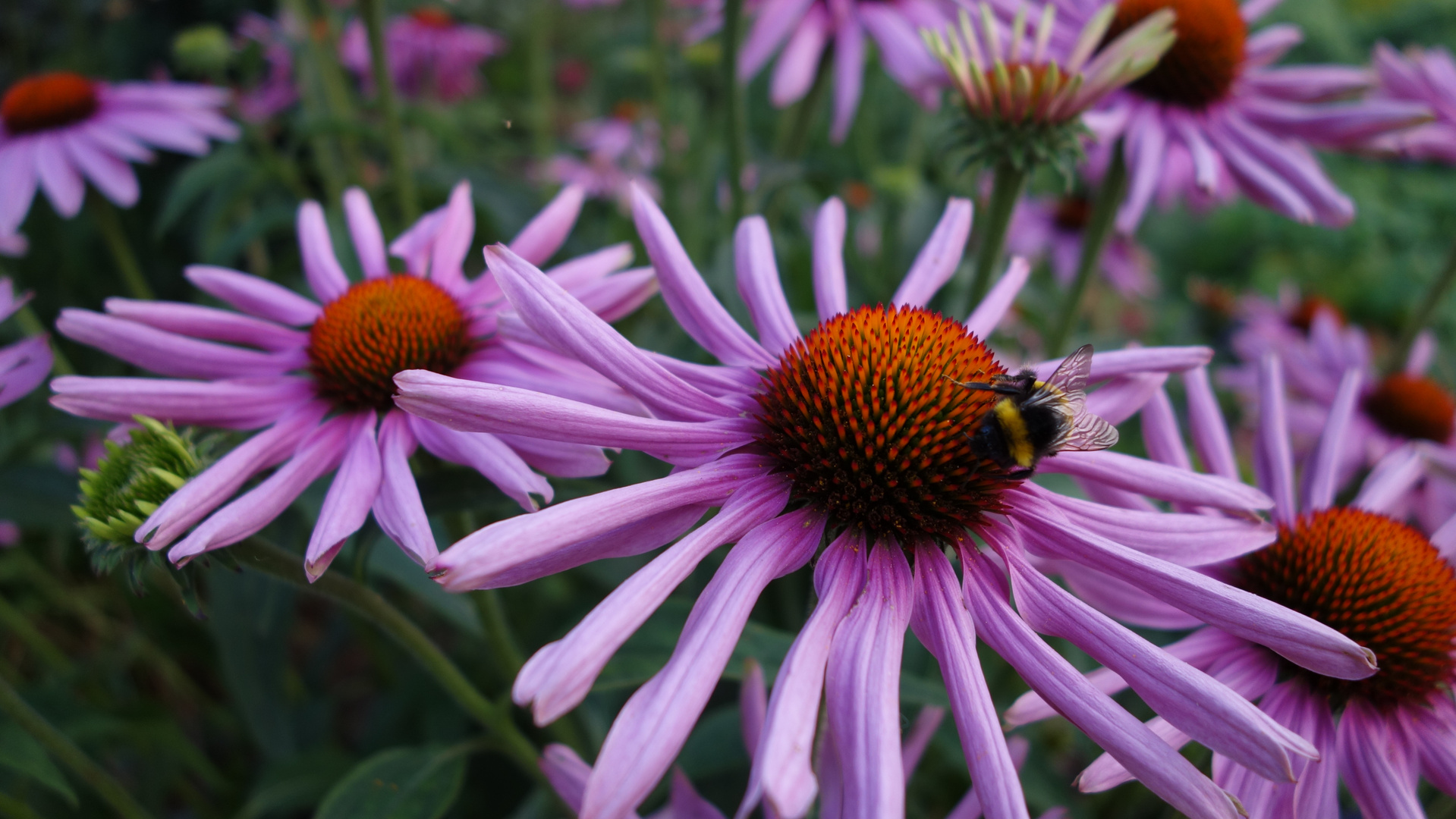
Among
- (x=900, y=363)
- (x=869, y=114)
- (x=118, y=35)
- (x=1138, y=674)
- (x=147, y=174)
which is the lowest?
(x=1138, y=674)

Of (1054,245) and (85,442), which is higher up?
(85,442)

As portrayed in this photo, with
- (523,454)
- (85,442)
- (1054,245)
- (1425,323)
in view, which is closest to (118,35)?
(85,442)

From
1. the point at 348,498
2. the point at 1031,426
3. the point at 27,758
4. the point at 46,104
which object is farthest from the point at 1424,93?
the point at 46,104

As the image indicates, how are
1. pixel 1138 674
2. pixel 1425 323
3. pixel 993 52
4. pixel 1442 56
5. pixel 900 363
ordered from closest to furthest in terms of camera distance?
pixel 1138 674 → pixel 900 363 → pixel 993 52 → pixel 1425 323 → pixel 1442 56

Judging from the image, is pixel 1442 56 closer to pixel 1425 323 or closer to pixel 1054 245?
pixel 1425 323

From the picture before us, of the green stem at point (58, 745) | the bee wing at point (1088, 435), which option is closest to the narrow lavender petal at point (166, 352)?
the green stem at point (58, 745)

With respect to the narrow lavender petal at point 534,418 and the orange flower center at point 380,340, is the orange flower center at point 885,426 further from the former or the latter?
the orange flower center at point 380,340
